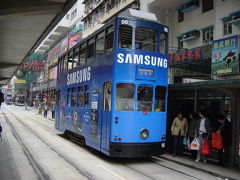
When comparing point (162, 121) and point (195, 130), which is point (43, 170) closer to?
point (162, 121)

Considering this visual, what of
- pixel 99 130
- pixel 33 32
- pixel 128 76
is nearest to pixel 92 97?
pixel 99 130

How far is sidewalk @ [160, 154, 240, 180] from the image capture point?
8449mm

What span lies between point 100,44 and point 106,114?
8.88 ft

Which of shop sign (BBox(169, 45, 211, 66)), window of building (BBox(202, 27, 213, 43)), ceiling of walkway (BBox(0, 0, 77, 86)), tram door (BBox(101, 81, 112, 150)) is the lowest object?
tram door (BBox(101, 81, 112, 150))

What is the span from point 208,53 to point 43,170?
13.6m

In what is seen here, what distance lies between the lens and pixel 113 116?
9328 millimetres

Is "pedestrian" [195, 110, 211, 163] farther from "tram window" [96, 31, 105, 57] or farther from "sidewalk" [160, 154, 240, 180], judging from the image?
"tram window" [96, 31, 105, 57]

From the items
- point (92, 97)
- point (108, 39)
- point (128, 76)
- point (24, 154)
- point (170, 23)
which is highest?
point (170, 23)

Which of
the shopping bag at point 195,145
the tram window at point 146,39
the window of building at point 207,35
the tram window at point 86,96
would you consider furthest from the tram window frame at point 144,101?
the window of building at point 207,35

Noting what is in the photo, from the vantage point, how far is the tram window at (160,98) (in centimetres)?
996

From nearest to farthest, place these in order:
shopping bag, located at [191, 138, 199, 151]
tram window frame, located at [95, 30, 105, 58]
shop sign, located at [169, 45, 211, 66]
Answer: shopping bag, located at [191, 138, 199, 151], tram window frame, located at [95, 30, 105, 58], shop sign, located at [169, 45, 211, 66]

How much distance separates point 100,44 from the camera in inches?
428

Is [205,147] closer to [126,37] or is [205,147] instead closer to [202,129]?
[202,129]

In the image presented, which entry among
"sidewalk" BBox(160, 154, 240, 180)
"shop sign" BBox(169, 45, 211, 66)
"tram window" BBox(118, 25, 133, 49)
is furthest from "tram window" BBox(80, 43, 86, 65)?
"shop sign" BBox(169, 45, 211, 66)
